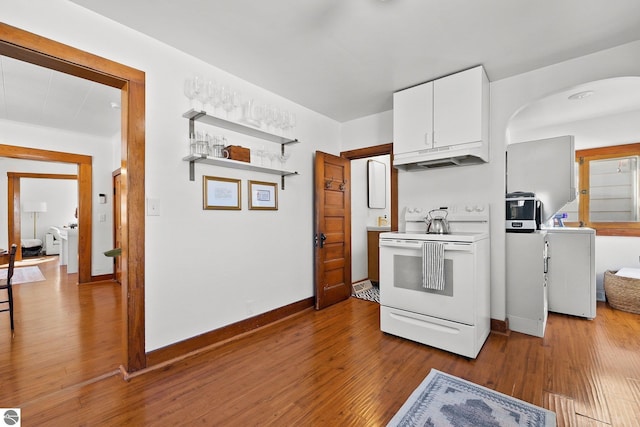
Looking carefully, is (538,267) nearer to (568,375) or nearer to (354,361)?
(568,375)

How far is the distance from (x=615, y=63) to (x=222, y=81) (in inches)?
134

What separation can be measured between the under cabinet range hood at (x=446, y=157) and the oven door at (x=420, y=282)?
861mm

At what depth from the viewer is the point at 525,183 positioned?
3.45 m

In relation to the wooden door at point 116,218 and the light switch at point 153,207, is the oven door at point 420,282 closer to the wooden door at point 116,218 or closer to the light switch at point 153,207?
the light switch at point 153,207

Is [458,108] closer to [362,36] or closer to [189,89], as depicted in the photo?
[362,36]

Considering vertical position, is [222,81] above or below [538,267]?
above

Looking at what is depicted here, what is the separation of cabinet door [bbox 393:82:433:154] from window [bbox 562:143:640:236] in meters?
3.06

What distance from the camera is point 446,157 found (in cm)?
268

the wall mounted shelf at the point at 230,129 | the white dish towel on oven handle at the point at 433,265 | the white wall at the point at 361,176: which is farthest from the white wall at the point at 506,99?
the wall mounted shelf at the point at 230,129

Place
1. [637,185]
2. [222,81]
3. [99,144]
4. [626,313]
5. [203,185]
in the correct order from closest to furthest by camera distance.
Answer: [203,185], [222,81], [626,313], [637,185], [99,144]

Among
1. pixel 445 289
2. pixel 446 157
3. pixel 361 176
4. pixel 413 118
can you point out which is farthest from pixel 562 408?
pixel 361 176

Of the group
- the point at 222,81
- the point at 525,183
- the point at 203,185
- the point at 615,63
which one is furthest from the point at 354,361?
the point at 615,63

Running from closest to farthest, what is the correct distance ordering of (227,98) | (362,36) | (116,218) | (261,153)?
1. (362,36)
2. (227,98)
3. (261,153)
4. (116,218)

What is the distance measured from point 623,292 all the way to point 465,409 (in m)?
3.15
